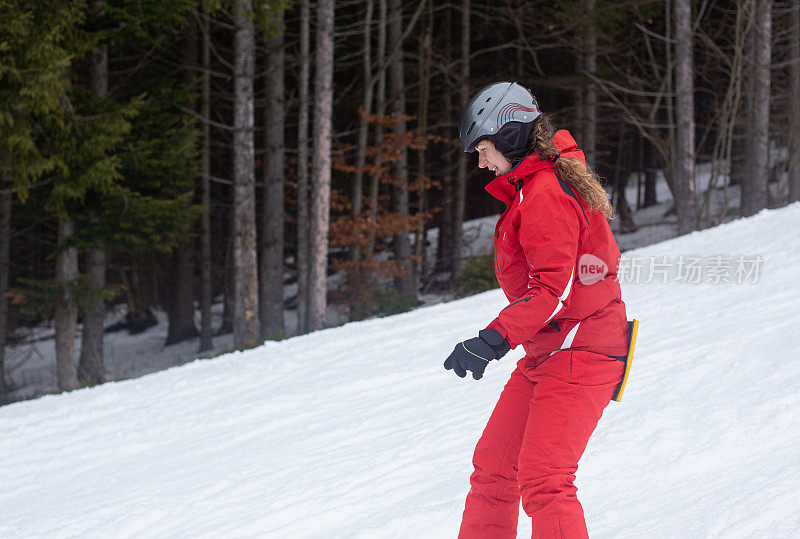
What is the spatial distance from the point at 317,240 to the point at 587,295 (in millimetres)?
11003

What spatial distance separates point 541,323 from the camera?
2445mm

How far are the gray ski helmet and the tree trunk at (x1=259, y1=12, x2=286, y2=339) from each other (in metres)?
A: 12.3

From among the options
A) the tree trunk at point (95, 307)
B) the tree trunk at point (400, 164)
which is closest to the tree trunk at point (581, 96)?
the tree trunk at point (400, 164)

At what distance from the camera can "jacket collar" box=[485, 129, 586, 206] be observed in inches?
102

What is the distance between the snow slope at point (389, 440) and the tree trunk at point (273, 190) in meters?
6.82

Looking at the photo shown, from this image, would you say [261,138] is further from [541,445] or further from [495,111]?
[541,445]

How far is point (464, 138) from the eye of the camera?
2762 mm

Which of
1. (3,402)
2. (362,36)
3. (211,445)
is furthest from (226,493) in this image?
(362,36)

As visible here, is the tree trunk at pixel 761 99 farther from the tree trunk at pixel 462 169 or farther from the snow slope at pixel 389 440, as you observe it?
the snow slope at pixel 389 440

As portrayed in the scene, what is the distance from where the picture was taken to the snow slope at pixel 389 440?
389cm

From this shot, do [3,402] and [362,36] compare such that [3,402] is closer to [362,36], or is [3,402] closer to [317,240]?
[317,240]

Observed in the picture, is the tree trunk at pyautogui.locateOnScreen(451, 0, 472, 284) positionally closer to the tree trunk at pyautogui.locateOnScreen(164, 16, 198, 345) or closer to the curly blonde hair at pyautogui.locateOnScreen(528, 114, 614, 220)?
the tree trunk at pyautogui.locateOnScreen(164, 16, 198, 345)

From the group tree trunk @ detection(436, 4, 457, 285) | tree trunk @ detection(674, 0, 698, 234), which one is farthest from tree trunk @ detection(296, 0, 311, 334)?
tree trunk @ detection(674, 0, 698, 234)

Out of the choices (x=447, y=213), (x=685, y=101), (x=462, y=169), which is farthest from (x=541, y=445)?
(x=447, y=213)
